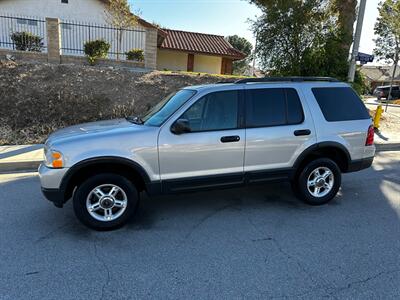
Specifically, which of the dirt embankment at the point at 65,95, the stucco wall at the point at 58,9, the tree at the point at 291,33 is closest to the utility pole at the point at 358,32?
the tree at the point at 291,33

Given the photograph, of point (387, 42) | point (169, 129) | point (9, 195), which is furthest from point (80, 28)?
point (387, 42)

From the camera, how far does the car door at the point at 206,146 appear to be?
411 centimetres

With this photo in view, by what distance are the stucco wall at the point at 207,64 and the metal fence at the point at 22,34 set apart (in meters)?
11.1

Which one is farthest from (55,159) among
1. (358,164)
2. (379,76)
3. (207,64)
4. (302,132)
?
(379,76)

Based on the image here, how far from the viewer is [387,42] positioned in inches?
1107

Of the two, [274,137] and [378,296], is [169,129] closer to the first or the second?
[274,137]

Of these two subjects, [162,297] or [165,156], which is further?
[165,156]

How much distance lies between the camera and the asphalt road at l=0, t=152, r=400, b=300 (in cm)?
296

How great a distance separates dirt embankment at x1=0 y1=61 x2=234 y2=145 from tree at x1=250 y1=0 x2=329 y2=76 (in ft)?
9.81

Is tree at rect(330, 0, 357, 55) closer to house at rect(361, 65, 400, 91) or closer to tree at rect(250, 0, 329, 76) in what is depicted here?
tree at rect(250, 0, 329, 76)

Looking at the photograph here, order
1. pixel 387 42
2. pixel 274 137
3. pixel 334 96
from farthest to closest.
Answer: pixel 387 42 → pixel 334 96 → pixel 274 137

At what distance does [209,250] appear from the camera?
3637mm

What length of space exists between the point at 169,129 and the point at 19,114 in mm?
7410

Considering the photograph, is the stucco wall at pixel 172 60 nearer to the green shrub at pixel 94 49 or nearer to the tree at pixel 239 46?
the green shrub at pixel 94 49
